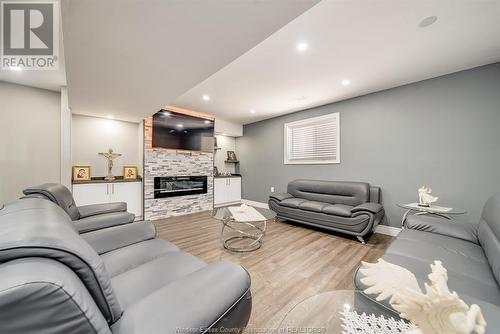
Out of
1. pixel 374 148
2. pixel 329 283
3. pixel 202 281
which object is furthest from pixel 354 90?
pixel 202 281

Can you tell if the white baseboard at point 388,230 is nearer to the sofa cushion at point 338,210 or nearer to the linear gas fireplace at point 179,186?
the sofa cushion at point 338,210

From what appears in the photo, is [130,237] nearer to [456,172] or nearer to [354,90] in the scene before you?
[354,90]

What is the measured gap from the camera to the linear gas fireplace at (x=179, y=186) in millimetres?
3962

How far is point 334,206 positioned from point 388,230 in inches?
38.3

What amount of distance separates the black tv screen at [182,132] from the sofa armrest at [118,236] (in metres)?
2.65

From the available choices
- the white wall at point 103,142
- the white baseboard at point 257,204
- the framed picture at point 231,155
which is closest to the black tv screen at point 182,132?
the white wall at point 103,142

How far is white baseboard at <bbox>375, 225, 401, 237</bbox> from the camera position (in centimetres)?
306

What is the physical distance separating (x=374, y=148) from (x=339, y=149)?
600 millimetres

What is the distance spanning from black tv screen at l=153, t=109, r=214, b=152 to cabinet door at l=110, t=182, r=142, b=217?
3.07ft

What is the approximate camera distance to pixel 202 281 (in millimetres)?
824

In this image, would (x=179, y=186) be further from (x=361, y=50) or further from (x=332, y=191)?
(x=361, y=50)

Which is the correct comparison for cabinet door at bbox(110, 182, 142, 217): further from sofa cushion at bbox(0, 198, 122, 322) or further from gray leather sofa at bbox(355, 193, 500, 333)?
gray leather sofa at bbox(355, 193, 500, 333)

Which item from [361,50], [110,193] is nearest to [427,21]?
[361,50]

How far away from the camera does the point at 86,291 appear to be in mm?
573
